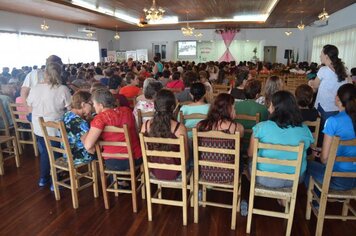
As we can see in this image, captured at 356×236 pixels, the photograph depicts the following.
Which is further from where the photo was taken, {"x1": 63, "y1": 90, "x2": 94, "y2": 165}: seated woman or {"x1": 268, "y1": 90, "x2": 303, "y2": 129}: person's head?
{"x1": 63, "y1": 90, "x2": 94, "y2": 165}: seated woman

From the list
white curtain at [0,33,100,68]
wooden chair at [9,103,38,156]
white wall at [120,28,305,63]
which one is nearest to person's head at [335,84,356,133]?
wooden chair at [9,103,38,156]

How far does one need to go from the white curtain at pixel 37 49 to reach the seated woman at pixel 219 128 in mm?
10795

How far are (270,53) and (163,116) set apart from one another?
17451 millimetres

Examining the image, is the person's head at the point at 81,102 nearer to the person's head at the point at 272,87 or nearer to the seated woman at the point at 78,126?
the seated woman at the point at 78,126

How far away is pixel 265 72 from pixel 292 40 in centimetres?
985

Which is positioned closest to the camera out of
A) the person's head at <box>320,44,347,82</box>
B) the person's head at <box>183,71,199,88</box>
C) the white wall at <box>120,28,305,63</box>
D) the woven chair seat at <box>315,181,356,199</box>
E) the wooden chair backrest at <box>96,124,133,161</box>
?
the woven chair seat at <box>315,181,356,199</box>

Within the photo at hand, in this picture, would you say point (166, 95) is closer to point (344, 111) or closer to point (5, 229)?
point (344, 111)

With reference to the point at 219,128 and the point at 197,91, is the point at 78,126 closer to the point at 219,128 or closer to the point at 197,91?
the point at 197,91

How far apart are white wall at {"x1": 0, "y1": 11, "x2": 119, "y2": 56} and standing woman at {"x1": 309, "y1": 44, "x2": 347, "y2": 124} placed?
35.7ft

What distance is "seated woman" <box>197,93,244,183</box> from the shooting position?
8.18 feet

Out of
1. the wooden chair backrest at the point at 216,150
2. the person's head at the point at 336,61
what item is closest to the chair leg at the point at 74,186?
the wooden chair backrest at the point at 216,150

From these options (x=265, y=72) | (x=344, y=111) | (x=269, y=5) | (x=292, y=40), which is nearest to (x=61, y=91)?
(x=344, y=111)

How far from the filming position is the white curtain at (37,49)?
1087 cm

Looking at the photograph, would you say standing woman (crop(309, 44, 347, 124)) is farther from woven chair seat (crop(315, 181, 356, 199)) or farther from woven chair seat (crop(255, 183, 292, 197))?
woven chair seat (crop(255, 183, 292, 197))
